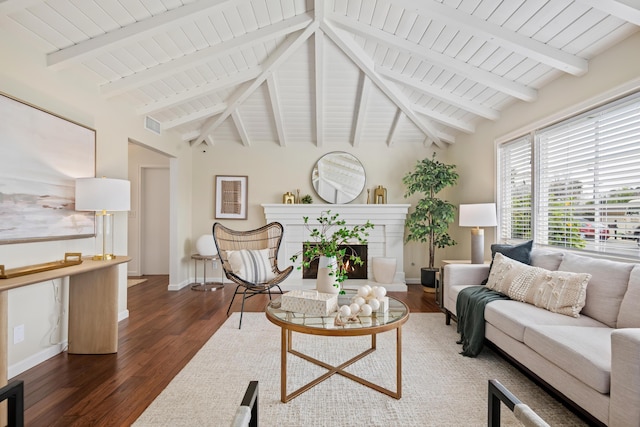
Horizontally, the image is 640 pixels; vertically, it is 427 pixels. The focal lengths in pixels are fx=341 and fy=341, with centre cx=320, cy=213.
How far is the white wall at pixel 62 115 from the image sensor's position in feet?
7.88

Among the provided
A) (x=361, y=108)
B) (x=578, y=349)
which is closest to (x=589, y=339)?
(x=578, y=349)

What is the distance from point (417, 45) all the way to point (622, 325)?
285cm

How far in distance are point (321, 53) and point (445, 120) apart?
210 centimetres

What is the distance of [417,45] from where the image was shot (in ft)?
11.2

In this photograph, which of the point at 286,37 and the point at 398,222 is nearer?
the point at 286,37

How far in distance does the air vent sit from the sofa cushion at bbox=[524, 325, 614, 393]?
4424 mm

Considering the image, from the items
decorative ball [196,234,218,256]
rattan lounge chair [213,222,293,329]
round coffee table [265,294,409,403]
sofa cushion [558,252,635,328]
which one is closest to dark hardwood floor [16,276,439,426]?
rattan lounge chair [213,222,293,329]

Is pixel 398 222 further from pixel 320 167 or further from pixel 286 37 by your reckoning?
pixel 286 37

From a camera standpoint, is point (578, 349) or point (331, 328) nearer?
point (578, 349)

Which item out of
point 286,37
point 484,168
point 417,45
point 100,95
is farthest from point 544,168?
point 100,95

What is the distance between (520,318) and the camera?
2297mm

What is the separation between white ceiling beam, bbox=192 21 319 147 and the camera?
3.49 m

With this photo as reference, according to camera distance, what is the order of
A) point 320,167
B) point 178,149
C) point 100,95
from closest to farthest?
point 100,95 < point 178,149 < point 320,167

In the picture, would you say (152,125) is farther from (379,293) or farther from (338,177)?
(379,293)
